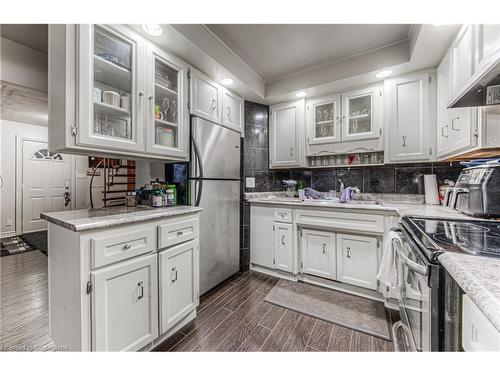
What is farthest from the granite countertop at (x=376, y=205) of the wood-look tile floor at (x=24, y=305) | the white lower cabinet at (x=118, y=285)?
the wood-look tile floor at (x=24, y=305)

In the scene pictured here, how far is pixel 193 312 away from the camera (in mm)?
1711

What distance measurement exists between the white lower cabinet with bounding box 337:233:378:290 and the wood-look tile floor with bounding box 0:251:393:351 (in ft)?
1.89

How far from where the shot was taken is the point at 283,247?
247 cm

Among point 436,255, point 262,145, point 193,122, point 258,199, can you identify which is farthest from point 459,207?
point 193,122

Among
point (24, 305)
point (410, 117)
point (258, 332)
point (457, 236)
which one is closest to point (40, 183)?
point (24, 305)

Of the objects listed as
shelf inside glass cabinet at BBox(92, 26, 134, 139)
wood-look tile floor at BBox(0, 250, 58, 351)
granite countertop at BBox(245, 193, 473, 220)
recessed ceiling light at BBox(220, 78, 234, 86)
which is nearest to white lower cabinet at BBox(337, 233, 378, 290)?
granite countertop at BBox(245, 193, 473, 220)

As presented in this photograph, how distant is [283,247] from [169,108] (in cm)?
191

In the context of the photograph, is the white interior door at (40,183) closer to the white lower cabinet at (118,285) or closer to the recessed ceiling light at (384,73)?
the white lower cabinet at (118,285)

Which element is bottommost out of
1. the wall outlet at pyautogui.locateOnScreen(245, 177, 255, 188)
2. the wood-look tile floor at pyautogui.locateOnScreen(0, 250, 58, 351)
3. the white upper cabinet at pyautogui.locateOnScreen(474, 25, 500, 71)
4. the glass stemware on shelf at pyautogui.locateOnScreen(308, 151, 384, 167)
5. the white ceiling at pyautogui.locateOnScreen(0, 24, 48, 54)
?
the wood-look tile floor at pyautogui.locateOnScreen(0, 250, 58, 351)

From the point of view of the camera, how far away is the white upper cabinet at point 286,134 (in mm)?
2783

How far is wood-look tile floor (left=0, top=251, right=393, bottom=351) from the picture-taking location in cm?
144

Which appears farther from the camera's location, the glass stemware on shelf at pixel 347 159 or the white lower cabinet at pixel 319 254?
the glass stemware on shelf at pixel 347 159

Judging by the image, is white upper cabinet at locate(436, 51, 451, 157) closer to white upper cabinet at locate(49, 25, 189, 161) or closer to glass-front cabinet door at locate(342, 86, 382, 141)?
glass-front cabinet door at locate(342, 86, 382, 141)

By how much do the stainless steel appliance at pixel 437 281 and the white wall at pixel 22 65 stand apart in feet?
10.9
